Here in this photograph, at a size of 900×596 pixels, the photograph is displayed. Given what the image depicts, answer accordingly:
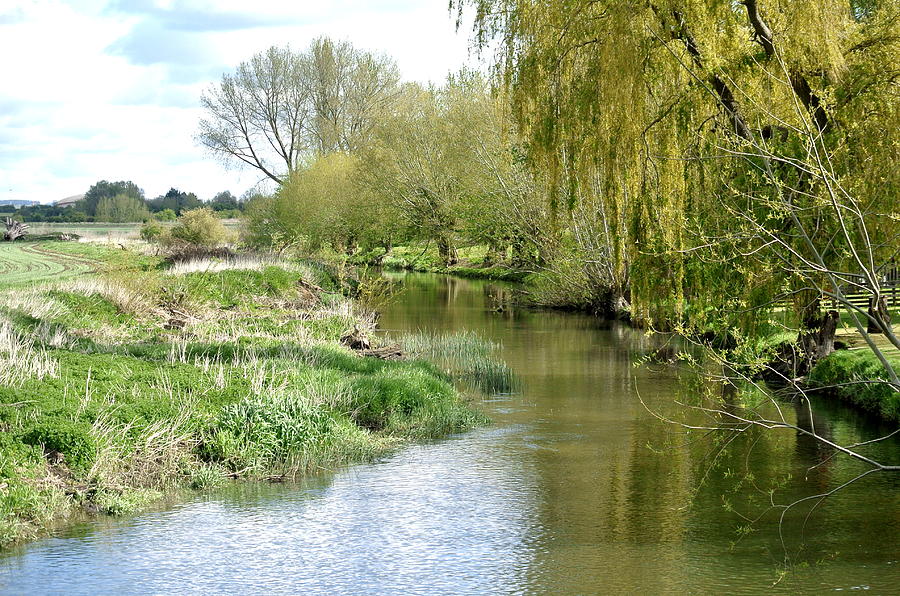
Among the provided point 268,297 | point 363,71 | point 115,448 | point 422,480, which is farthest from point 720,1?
point 363,71

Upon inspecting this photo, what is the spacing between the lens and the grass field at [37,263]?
110ft

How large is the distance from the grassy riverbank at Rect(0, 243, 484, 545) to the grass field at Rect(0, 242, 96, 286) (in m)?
13.1

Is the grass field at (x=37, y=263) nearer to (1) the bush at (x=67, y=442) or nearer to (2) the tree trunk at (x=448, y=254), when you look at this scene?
(2) the tree trunk at (x=448, y=254)

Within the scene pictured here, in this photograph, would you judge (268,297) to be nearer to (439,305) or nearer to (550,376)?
(439,305)

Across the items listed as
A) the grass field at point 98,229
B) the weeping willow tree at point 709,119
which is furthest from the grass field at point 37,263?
the weeping willow tree at point 709,119

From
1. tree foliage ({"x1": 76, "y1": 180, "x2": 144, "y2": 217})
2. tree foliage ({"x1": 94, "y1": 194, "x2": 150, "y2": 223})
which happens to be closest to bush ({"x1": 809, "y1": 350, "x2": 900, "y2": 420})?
tree foliage ({"x1": 94, "y1": 194, "x2": 150, "y2": 223})

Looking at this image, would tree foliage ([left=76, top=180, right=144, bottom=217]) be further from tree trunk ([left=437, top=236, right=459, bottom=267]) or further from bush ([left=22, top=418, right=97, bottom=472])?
bush ([left=22, top=418, right=97, bottom=472])

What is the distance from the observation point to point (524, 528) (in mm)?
10094

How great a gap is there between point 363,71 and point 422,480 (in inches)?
2043

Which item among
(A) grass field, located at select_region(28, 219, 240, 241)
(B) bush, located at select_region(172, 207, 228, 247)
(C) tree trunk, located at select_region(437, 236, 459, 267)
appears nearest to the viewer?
(C) tree trunk, located at select_region(437, 236, 459, 267)

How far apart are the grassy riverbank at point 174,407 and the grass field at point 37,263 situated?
43.1ft

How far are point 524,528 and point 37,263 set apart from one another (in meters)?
39.1

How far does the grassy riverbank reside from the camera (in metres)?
10.4

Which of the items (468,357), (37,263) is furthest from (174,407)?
(37,263)
